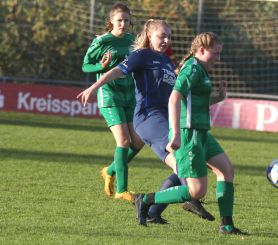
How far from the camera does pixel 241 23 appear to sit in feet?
74.2

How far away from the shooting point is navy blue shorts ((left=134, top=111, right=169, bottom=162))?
8250 mm

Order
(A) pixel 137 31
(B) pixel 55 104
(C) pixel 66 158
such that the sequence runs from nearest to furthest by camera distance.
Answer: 1. (C) pixel 66 158
2. (B) pixel 55 104
3. (A) pixel 137 31

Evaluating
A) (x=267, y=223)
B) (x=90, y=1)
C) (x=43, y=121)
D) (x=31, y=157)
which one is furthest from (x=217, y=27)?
(x=267, y=223)

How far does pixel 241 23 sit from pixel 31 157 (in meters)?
10.5

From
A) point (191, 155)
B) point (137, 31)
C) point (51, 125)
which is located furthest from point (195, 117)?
point (137, 31)

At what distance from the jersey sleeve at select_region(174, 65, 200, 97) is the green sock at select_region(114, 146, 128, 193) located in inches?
95.3

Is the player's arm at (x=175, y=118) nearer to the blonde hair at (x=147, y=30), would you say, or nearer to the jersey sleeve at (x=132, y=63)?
the jersey sleeve at (x=132, y=63)

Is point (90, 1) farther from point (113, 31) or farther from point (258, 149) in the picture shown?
point (113, 31)

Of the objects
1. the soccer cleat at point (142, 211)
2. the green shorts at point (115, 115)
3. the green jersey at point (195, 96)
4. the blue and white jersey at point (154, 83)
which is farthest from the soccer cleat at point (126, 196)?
the green jersey at point (195, 96)

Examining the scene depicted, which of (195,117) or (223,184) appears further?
(223,184)

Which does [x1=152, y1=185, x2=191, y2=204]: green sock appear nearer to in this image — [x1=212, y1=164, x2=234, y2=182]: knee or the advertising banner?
[x1=212, y1=164, x2=234, y2=182]: knee

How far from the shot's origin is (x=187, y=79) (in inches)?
285

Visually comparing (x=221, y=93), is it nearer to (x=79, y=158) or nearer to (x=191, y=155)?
(x=191, y=155)

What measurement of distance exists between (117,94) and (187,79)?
9.09 feet
